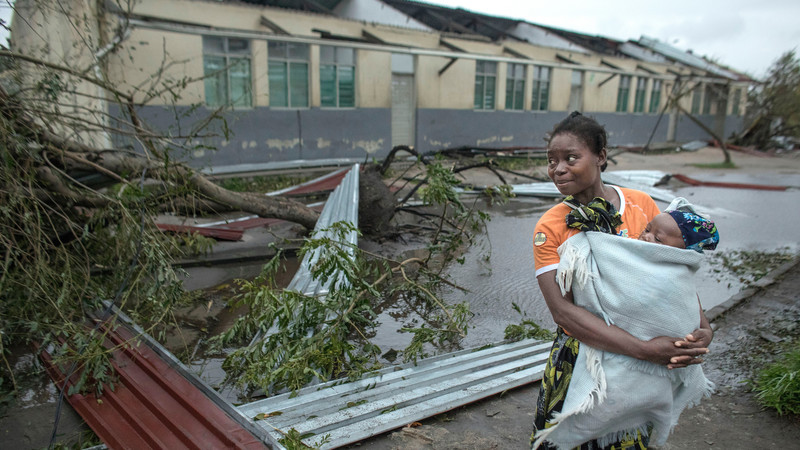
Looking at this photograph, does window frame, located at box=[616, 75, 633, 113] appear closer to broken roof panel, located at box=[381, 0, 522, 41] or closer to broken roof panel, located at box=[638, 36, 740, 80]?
broken roof panel, located at box=[638, 36, 740, 80]

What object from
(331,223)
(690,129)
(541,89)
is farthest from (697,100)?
(331,223)

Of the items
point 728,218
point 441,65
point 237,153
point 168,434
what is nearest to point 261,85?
point 237,153

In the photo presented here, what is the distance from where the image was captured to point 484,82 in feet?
58.6

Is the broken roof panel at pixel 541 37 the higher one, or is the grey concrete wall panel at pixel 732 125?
the broken roof panel at pixel 541 37

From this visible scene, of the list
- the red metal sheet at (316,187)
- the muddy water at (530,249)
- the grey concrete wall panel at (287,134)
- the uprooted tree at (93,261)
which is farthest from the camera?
the grey concrete wall panel at (287,134)

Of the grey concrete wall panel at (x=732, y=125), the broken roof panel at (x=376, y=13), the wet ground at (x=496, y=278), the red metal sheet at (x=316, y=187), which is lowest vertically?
the wet ground at (x=496, y=278)

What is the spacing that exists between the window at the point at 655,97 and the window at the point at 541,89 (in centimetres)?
781

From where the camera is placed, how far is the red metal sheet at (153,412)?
7.41 feet

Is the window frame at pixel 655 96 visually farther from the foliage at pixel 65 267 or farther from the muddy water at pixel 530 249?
the foliage at pixel 65 267

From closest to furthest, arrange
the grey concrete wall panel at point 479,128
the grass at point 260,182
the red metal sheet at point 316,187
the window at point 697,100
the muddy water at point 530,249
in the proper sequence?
1. the muddy water at point 530,249
2. the red metal sheet at point 316,187
3. the grass at point 260,182
4. the grey concrete wall panel at point 479,128
5. the window at point 697,100

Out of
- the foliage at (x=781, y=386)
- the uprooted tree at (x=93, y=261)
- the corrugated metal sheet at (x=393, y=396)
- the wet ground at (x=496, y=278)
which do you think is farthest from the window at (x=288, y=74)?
the foliage at (x=781, y=386)

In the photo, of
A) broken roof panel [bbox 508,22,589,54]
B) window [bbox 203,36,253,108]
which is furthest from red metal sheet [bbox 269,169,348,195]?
broken roof panel [bbox 508,22,589,54]

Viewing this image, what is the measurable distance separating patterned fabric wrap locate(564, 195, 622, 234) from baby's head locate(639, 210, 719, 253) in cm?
13

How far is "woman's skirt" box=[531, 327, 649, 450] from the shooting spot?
1.59m
